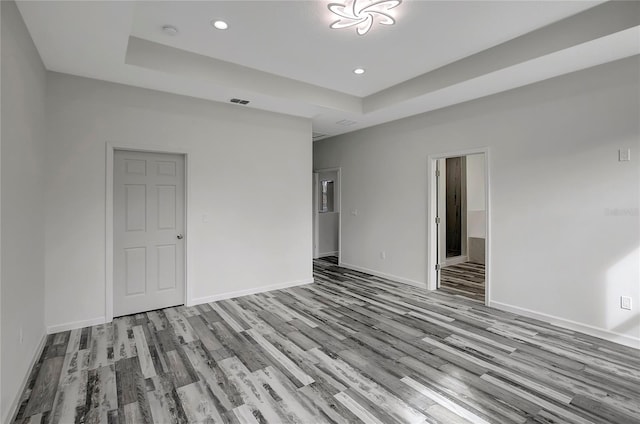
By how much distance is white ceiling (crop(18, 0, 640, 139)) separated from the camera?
2576 millimetres

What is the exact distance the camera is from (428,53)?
3441 mm

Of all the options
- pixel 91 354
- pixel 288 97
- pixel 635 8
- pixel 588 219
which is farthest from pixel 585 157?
pixel 91 354

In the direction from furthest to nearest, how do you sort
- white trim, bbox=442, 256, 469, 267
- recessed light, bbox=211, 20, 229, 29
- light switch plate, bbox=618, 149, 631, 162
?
white trim, bbox=442, 256, 469, 267
light switch plate, bbox=618, 149, 631, 162
recessed light, bbox=211, 20, 229, 29

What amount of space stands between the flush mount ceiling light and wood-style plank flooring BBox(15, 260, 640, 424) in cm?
294

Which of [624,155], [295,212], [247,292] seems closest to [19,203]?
[247,292]

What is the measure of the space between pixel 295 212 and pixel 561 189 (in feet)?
11.6

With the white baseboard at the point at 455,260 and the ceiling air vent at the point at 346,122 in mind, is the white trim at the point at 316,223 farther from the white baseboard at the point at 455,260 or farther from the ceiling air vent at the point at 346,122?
the white baseboard at the point at 455,260

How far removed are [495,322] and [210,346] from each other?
3.15m

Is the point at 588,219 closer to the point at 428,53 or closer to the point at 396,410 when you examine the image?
the point at 428,53

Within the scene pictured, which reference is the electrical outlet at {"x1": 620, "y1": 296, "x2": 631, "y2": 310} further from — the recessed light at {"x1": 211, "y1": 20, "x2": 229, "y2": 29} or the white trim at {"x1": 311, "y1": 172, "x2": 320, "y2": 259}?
the white trim at {"x1": 311, "y1": 172, "x2": 320, "y2": 259}

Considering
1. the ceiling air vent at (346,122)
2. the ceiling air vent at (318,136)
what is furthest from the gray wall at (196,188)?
the ceiling air vent at (318,136)

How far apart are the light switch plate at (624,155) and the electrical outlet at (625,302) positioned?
4.42ft

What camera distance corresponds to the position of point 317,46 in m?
3.29

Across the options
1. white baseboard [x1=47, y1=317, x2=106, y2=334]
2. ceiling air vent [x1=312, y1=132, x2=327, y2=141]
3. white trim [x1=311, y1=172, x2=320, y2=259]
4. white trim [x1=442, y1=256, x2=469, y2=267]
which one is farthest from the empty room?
white trim [x1=311, y1=172, x2=320, y2=259]
